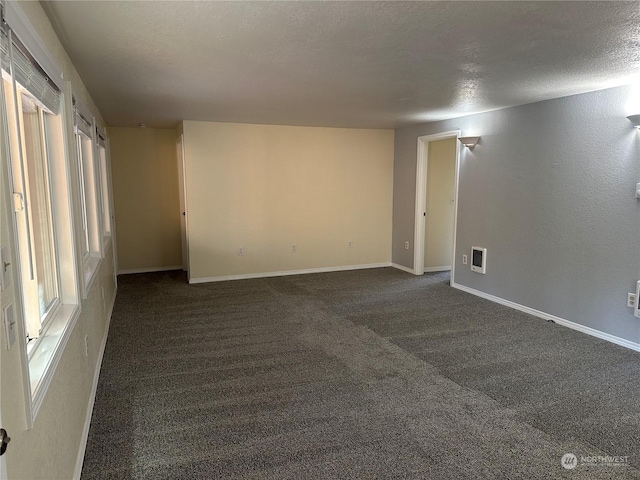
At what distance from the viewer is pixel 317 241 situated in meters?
6.65

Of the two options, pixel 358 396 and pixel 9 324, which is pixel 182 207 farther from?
pixel 9 324

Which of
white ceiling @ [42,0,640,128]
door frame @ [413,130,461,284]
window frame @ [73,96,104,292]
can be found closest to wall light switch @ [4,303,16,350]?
white ceiling @ [42,0,640,128]

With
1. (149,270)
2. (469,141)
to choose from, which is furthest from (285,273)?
(469,141)

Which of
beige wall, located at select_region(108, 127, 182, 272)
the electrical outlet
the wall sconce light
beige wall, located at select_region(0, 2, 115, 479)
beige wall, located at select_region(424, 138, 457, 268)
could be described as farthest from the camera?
beige wall, located at select_region(424, 138, 457, 268)

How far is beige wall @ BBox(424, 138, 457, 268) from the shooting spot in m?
6.58

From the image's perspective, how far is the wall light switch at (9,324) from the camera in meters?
1.21

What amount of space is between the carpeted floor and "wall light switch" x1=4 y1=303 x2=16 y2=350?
117 centimetres

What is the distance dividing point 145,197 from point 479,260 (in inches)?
194

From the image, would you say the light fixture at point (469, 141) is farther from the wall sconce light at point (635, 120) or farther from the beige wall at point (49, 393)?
the beige wall at point (49, 393)

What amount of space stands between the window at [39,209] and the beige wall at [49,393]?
77mm

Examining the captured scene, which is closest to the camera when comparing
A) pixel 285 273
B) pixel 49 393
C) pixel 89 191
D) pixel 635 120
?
pixel 49 393

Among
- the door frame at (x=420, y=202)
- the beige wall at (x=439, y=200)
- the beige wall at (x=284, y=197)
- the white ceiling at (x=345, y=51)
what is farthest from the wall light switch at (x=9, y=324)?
the beige wall at (x=439, y=200)

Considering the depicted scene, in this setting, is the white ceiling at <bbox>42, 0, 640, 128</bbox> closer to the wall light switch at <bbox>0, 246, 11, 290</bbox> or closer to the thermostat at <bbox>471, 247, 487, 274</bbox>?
the wall light switch at <bbox>0, 246, 11, 290</bbox>

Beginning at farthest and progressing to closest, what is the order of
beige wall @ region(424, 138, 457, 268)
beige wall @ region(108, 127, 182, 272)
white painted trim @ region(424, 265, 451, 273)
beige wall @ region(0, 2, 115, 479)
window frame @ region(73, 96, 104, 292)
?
white painted trim @ region(424, 265, 451, 273)
beige wall @ region(424, 138, 457, 268)
beige wall @ region(108, 127, 182, 272)
window frame @ region(73, 96, 104, 292)
beige wall @ region(0, 2, 115, 479)
